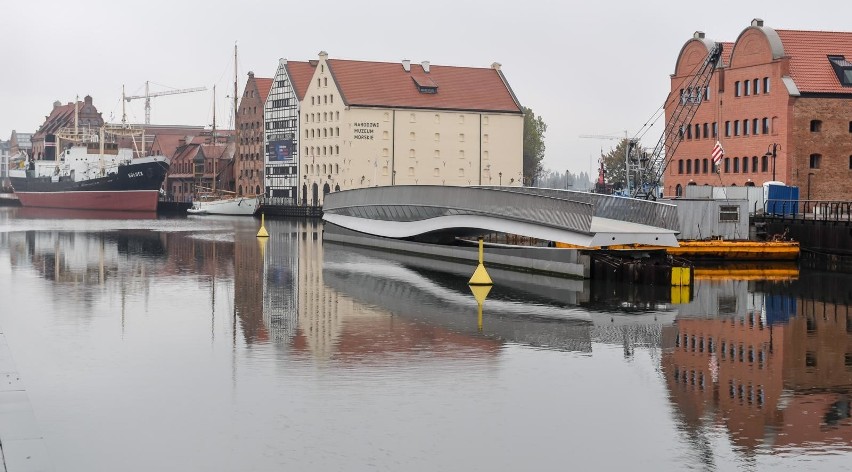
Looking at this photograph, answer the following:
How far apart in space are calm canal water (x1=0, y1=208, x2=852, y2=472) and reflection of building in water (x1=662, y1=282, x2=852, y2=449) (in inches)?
2.5

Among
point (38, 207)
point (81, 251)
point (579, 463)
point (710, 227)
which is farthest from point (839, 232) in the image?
point (38, 207)

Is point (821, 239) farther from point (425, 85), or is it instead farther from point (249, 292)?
point (425, 85)

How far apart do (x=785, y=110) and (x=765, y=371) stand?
5662 centimetres

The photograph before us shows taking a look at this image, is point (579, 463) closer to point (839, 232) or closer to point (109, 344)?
point (109, 344)

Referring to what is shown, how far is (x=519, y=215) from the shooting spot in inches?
1631

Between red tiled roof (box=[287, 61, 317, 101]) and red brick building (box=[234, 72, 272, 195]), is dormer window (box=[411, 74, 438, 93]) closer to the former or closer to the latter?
red tiled roof (box=[287, 61, 317, 101])

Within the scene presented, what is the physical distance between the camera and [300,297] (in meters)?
32.9

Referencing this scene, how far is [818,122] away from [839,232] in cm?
2355

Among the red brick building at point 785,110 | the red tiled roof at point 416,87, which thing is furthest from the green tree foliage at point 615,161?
the red brick building at point 785,110

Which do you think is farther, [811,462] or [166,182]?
[166,182]

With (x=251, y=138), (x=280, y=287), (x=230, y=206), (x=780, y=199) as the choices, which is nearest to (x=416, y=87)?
(x=230, y=206)

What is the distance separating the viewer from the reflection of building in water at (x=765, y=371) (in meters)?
15.6

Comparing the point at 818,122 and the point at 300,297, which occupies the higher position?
the point at 818,122

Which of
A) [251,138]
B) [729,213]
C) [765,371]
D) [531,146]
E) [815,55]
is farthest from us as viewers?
[531,146]
